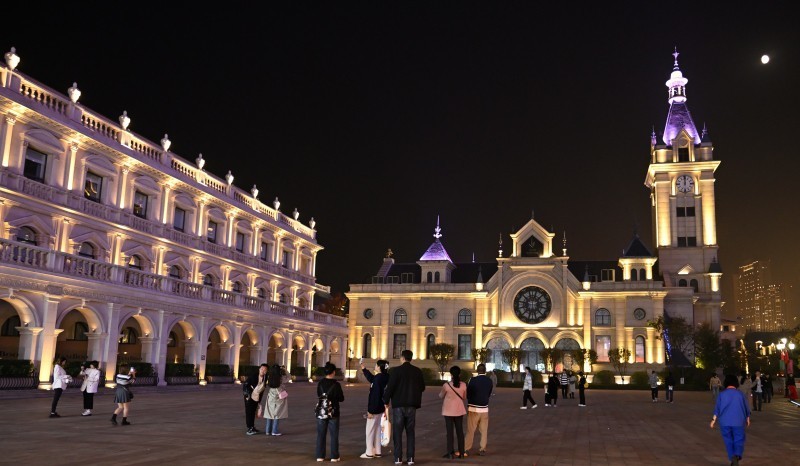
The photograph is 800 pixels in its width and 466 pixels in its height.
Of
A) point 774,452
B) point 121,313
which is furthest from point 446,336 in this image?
point 774,452

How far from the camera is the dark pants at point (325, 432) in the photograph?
40.6 ft

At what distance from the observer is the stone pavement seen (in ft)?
41.3

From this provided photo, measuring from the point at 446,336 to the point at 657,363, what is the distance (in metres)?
21.4

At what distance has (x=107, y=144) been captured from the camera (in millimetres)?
35312

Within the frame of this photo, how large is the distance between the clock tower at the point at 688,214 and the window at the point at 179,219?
5344 cm

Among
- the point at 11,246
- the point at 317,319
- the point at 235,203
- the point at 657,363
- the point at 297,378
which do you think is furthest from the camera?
the point at 657,363

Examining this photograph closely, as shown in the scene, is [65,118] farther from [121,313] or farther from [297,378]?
[297,378]

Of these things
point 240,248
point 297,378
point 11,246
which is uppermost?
point 240,248

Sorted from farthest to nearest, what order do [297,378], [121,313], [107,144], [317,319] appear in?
[317,319]
[297,378]
[107,144]
[121,313]

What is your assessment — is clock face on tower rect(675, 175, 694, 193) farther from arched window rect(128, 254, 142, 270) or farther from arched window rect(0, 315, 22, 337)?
arched window rect(0, 315, 22, 337)

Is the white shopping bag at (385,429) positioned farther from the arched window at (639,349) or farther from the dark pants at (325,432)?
the arched window at (639,349)

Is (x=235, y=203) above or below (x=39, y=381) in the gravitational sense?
above

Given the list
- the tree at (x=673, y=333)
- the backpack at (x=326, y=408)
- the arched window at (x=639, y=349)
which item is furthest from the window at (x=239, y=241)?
the arched window at (x=639, y=349)

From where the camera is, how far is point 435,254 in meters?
81.5
